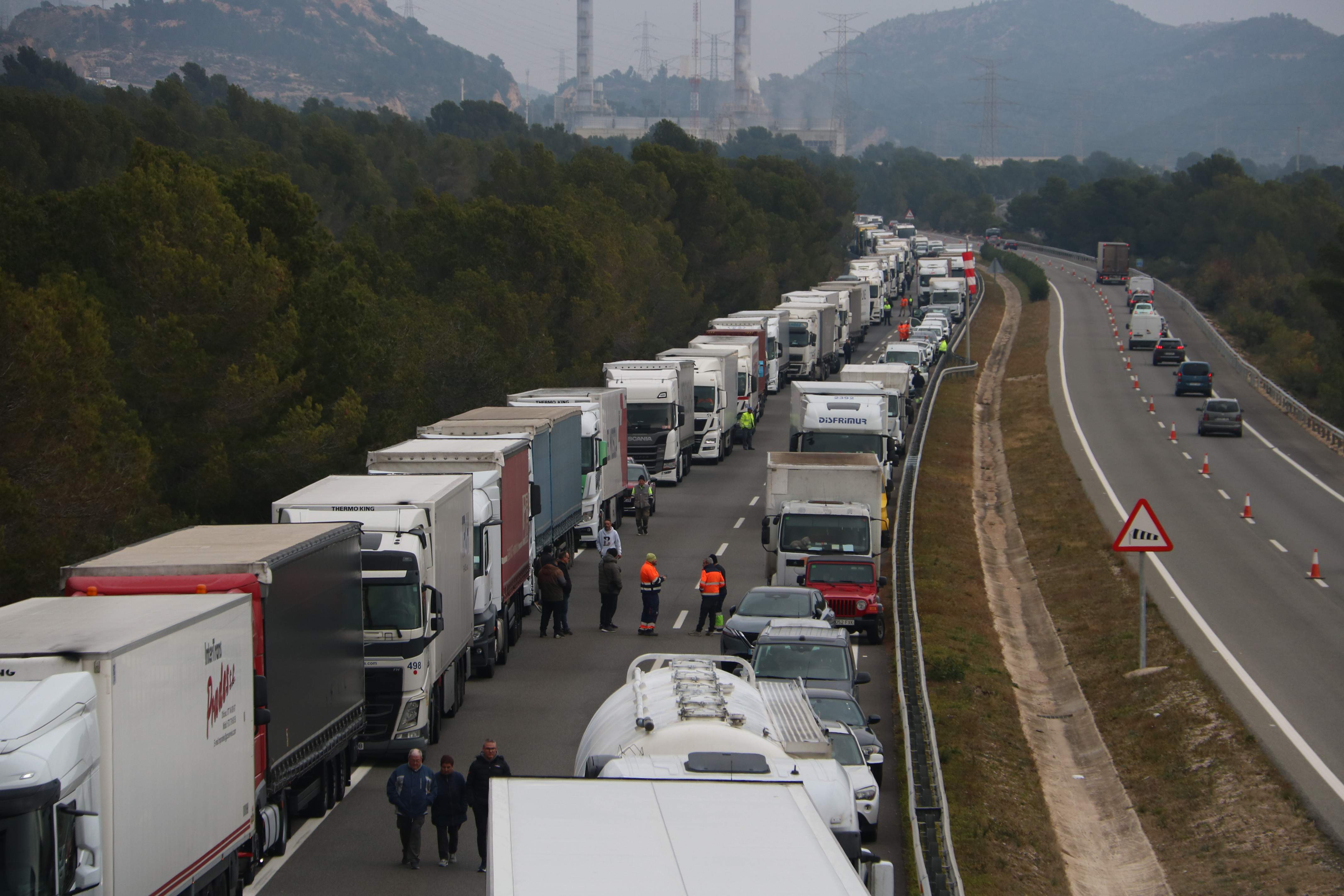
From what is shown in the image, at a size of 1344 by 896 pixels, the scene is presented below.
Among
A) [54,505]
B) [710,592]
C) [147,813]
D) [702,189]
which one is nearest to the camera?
[147,813]

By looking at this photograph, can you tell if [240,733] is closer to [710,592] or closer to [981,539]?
[710,592]

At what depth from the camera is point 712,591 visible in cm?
2545

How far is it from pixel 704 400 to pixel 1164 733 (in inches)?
1083

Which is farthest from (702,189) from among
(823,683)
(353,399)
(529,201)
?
(823,683)

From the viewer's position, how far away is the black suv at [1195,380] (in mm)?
65562

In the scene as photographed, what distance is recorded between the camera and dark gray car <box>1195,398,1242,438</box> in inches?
2127

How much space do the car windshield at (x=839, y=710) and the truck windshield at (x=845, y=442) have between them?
726 inches

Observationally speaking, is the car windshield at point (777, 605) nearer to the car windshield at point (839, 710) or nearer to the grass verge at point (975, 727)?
the grass verge at point (975, 727)

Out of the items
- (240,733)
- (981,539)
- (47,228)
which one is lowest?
(981,539)

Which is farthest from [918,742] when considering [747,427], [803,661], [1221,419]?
[1221,419]

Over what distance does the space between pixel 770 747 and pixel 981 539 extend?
1166 inches

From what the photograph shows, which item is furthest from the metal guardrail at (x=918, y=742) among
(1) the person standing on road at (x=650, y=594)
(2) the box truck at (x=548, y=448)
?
(2) the box truck at (x=548, y=448)

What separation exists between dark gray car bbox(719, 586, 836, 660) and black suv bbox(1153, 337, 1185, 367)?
5698 cm

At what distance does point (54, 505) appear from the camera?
69.4 feet
